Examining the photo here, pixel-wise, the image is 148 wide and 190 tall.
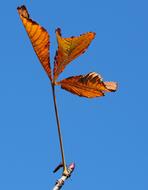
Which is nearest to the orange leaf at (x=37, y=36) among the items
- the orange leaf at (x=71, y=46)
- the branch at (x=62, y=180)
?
the orange leaf at (x=71, y=46)

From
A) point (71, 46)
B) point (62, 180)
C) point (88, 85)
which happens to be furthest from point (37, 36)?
point (62, 180)

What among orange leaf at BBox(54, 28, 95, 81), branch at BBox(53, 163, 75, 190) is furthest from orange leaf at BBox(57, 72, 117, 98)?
branch at BBox(53, 163, 75, 190)

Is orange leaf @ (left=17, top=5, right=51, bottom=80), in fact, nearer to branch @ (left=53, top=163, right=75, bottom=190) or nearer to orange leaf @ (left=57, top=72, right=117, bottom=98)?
orange leaf @ (left=57, top=72, right=117, bottom=98)

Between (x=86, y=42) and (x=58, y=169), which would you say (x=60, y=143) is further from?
(x=86, y=42)

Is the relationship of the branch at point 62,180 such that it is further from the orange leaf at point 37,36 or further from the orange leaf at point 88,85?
the orange leaf at point 37,36

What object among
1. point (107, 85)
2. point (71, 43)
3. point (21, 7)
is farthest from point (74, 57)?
point (21, 7)

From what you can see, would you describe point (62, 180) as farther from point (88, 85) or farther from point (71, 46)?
point (71, 46)
